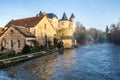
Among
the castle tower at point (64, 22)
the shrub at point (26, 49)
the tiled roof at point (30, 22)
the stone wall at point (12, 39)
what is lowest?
the shrub at point (26, 49)

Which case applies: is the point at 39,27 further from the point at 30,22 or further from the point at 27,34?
the point at 27,34

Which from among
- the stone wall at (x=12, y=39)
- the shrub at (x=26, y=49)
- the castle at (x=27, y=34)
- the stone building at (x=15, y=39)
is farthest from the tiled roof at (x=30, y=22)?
the shrub at (x=26, y=49)

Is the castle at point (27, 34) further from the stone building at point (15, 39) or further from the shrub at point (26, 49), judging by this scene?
the shrub at point (26, 49)

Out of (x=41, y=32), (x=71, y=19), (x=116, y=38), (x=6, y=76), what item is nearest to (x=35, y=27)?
(x=41, y=32)

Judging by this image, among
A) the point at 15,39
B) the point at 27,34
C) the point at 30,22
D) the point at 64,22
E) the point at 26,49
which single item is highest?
the point at 64,22

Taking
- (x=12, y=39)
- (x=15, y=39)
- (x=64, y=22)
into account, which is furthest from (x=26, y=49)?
(x=64, y=22)

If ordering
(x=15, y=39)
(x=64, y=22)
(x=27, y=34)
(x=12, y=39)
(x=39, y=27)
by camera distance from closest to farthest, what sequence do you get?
(x=15, y=39)
(x=12, y=39)
(x=27, y=34)
(x=39, y=27)
(x=64, y=22)

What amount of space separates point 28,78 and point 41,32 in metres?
34.8

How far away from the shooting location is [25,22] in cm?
5847

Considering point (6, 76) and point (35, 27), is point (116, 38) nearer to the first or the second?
point (35, 27)

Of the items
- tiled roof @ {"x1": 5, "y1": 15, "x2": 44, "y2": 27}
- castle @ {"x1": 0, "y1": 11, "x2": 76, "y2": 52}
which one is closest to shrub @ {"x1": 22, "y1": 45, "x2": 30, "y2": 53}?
castle @ {"x1": 0, "y1": 11, "x2": 76, "y2": 52}

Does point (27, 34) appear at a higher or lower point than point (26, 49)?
higher

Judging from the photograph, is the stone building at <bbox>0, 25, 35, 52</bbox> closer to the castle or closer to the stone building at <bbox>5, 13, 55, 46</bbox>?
the castle

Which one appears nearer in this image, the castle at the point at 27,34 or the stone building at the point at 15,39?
the stone building at the point at 15,39
